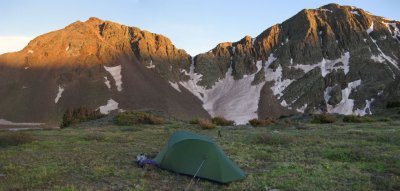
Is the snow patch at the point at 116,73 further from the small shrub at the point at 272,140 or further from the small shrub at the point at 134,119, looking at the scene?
the small shrub at the point at 272,140

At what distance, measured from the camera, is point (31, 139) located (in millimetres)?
23469

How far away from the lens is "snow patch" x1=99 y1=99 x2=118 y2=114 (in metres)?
129

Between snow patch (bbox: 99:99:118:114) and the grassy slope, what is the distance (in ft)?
352

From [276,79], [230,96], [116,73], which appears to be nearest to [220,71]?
[230,96]

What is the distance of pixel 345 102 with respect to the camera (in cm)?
12950

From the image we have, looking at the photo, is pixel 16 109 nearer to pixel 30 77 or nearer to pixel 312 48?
pixel 30 77

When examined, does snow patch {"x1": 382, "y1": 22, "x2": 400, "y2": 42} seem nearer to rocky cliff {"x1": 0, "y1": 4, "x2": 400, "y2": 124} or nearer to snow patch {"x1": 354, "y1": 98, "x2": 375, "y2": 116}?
rocky cliff {"x1": 0, "y1": 4, "x2": 400, "y2": 124}

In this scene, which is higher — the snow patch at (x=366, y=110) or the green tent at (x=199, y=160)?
the snow patch at (x=366, y=110)

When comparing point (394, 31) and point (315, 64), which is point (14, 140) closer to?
point (315, 64)

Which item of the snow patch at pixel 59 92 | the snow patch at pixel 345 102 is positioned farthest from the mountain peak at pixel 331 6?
the snow patch at pixel 59 92

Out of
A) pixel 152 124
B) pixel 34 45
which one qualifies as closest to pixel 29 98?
pixel 34 45

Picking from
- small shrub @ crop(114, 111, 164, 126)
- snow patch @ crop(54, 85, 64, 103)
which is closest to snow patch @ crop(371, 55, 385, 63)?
snow patch @ crop(54, 85, 64, 103)

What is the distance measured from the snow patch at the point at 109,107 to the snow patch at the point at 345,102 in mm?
70638

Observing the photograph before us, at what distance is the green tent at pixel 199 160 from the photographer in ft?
43.7
